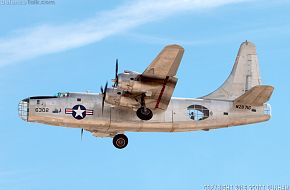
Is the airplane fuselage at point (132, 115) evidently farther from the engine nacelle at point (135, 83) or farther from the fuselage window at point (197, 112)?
the engine nacelle at point (135, 83)

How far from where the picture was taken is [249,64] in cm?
3975

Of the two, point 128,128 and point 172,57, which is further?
point 128,128

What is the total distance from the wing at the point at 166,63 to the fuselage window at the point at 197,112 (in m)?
3.47

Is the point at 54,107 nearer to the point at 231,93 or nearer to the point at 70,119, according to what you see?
the point at 70,119

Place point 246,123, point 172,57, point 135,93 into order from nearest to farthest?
point 172,57 < point 135,93 < point 246,123

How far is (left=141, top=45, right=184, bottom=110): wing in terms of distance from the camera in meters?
32.0

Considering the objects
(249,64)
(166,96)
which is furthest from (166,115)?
(249,64)

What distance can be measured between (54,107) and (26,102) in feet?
4.67

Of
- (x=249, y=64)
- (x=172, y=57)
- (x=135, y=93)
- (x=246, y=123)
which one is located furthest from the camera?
(x=249, y=64)

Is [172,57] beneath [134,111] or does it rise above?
above

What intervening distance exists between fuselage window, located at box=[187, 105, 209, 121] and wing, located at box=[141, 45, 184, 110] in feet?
4.89

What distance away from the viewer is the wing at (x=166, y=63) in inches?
1254

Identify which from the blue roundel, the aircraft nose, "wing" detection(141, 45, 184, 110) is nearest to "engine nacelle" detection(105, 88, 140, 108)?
"wing" detection(141, 45, 184, 110)

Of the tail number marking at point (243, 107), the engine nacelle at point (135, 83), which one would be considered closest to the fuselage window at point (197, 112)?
the tail number marking at point (243, 107)
